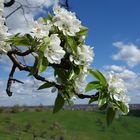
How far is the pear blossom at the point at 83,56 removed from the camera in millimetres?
1472

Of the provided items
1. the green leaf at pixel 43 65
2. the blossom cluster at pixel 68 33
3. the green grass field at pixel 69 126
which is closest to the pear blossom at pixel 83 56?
the blossom cluster at pixel 68 33

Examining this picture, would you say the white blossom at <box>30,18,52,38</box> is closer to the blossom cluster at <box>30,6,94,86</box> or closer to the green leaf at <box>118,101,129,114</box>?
the blossom cluster at <box>30,6,94,86</box>

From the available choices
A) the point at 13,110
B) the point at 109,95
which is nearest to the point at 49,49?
the point at 109,95

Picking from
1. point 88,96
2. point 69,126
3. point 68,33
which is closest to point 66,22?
point 68,33

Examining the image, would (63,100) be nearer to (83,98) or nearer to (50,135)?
(83,98)

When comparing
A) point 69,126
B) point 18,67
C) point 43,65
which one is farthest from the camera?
→ point 69,126

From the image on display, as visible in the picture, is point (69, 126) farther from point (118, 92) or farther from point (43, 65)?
point (43, 65)

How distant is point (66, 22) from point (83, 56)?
12cm

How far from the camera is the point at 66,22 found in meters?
1.48

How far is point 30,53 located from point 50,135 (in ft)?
64.3

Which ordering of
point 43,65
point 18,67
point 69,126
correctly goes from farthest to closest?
point 69,126
point 18,67
point 43,65

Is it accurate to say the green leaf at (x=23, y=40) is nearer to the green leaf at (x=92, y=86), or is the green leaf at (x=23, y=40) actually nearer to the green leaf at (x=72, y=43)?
the green leaf at (x=72, y=43)

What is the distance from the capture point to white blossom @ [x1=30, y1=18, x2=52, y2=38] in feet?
4.57

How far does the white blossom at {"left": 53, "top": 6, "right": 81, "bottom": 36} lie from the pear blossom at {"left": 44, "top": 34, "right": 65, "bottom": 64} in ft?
0.23
